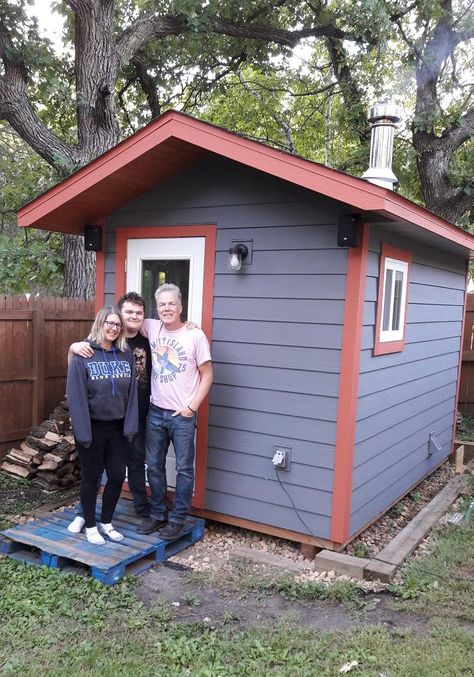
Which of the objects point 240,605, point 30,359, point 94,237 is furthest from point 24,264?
point 240,605

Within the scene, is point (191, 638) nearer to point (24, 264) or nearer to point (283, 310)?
point (283, 310)

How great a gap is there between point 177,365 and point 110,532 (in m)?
1.25

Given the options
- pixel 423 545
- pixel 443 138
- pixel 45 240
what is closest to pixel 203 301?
pixel 423 545

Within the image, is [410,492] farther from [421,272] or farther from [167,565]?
[167,565]

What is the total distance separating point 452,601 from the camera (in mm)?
3252

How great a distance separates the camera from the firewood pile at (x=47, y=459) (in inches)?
208

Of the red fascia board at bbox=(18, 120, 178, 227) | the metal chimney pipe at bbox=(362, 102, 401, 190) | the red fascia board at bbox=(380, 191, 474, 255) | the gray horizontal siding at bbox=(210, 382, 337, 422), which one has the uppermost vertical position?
the metal chimney pipe at bbox=(362, 102, 401, 190)

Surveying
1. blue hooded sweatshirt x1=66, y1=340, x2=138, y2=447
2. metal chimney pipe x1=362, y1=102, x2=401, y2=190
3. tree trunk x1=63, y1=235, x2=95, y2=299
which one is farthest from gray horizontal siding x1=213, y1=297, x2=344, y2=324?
tree trunk x1=63, y1=235, x2=95, y2=299

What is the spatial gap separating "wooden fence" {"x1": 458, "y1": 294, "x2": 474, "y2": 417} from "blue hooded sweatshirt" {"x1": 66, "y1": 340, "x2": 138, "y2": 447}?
6.77 metres

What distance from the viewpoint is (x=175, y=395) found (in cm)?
385

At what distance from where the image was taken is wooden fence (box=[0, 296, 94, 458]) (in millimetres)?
5719

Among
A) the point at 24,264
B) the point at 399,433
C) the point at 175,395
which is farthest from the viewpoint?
the point at 24,264

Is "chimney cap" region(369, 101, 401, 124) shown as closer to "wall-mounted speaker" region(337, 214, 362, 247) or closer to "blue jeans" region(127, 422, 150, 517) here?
"wall-mounted speaker" region(337, 214, 362, 247)

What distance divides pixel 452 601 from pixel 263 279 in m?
2.41
